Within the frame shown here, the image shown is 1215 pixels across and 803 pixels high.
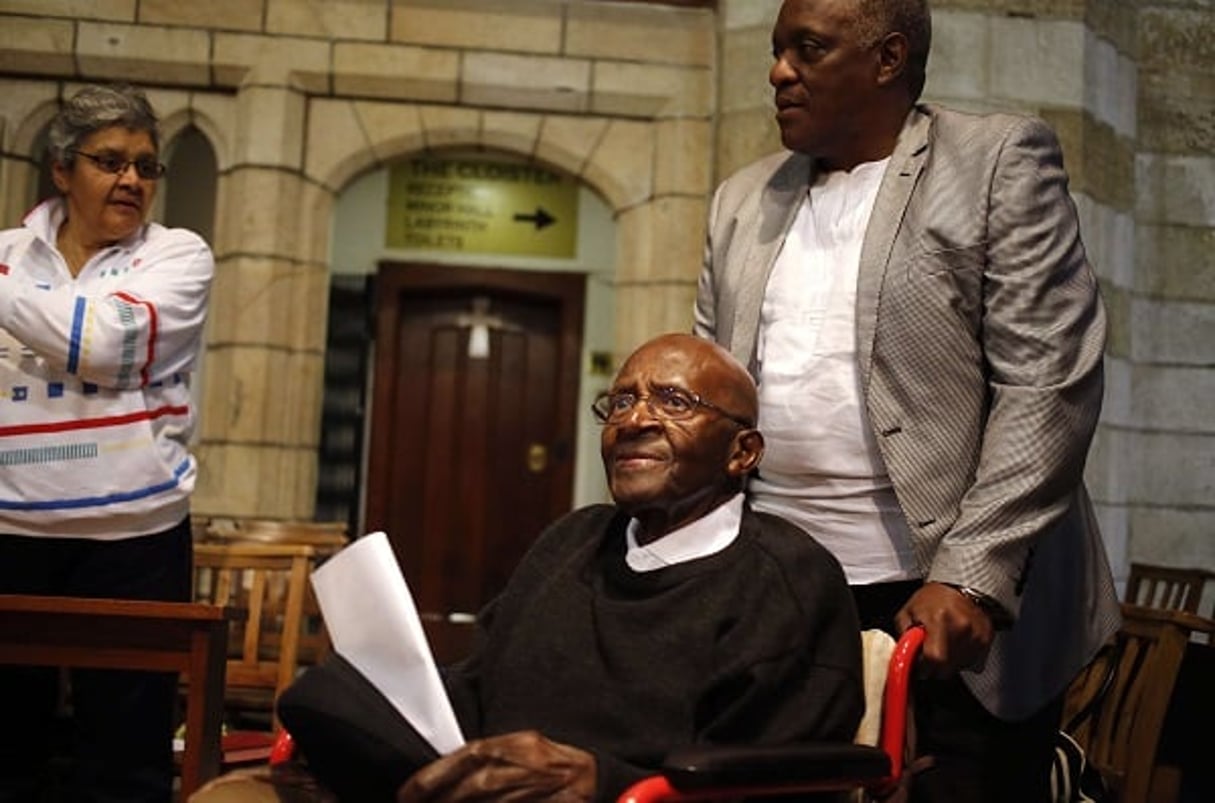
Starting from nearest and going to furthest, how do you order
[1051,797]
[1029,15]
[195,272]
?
[1051,797] → [195,272] → [1029,15]

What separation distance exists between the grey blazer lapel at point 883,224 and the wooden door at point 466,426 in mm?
4665

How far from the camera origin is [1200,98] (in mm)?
5660

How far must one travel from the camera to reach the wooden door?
252 inches

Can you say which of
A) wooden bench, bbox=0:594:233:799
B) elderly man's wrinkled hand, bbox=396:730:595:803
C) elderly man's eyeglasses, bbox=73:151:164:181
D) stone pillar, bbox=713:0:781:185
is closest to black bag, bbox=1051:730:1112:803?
elderly man's wrinkled hand, bbox=396:730:595:803

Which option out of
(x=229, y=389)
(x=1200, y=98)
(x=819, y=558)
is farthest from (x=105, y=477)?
(x=1200, y=98)

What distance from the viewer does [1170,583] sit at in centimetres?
513

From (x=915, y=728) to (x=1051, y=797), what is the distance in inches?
12.4

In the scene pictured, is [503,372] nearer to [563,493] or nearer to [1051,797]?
[563,493]

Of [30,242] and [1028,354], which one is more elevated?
[30,242]

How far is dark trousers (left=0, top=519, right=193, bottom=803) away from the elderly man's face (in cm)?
102

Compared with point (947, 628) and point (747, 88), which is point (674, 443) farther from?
point (747, 88)

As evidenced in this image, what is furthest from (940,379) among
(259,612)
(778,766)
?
(259,612)

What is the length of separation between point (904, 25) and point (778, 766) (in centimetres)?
96

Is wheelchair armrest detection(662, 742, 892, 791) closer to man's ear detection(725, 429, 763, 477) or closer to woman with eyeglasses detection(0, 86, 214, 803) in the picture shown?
man's ear detection(725, 429, 763, 477)
